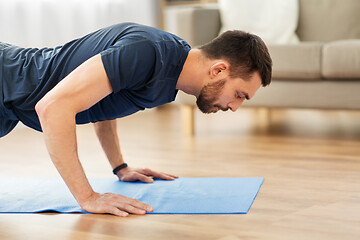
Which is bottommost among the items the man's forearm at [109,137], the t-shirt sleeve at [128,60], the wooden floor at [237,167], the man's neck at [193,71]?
the wooden floor at [237,167]

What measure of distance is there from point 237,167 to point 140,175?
44 centimetres

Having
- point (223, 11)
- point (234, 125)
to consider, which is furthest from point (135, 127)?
point (223, 11)

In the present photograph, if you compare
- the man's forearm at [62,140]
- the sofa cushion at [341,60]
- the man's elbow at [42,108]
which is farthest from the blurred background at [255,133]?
the man's elbow at [42,108]

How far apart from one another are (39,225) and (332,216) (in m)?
0.76

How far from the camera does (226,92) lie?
5.06ft

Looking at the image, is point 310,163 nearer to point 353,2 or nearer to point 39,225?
point 39,225

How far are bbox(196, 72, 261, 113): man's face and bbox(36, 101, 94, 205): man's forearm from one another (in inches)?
15.6

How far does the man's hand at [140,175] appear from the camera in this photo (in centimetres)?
184

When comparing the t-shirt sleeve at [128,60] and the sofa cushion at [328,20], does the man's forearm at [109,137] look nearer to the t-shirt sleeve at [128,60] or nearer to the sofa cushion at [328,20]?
the t-shirt sleeve at [128,60]

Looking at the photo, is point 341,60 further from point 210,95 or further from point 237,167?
point 210,95

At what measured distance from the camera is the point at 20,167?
7.12ft

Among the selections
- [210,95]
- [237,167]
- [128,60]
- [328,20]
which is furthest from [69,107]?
[328,20]

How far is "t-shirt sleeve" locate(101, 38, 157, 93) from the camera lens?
4.45 feet

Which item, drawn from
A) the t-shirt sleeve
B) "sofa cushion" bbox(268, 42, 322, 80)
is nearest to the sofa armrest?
"sofa cushion" bbox(268, 42, 322, 80)
